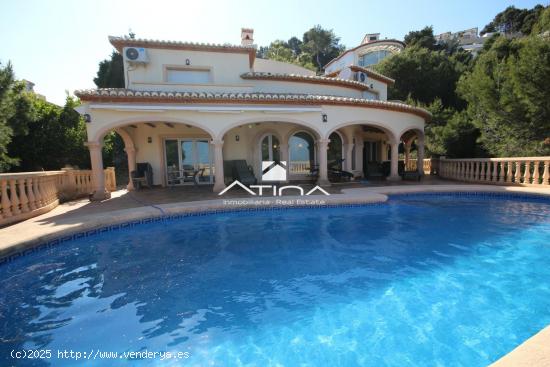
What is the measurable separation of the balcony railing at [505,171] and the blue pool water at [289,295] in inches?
213

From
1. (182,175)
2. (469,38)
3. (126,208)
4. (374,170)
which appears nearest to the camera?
(126,208)

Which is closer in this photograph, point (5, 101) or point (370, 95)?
point (5, 101)

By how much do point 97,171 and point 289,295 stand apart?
33.6 ft

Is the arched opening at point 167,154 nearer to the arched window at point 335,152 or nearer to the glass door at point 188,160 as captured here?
the glass door at point 188,160

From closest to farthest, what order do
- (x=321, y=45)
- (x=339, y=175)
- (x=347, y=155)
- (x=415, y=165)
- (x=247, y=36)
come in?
(x=339, y=175), (x=247, y=36), (x=347, y=155), (x=415, y=165), (x=321, y=45)

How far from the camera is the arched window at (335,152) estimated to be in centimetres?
1764

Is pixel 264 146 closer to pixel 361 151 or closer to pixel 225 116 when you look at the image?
pixel 225 116

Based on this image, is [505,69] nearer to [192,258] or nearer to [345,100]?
[345,100]

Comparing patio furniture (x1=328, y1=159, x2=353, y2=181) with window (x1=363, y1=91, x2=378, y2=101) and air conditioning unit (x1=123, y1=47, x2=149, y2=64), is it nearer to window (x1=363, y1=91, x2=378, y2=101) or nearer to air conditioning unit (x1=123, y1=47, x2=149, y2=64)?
window (x1=363, y1=91, x2=378, y2=101)

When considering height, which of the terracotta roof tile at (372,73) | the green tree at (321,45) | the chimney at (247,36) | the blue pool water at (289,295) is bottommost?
the blue pool water at (289,295)

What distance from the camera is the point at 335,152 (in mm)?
18672

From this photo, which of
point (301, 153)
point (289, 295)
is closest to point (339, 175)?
point (301, 153)

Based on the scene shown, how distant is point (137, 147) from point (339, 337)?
47.1 ft

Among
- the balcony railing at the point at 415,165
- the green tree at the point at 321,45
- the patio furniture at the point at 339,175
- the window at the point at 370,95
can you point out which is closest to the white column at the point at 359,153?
the patio furniture at the point at 339,175
